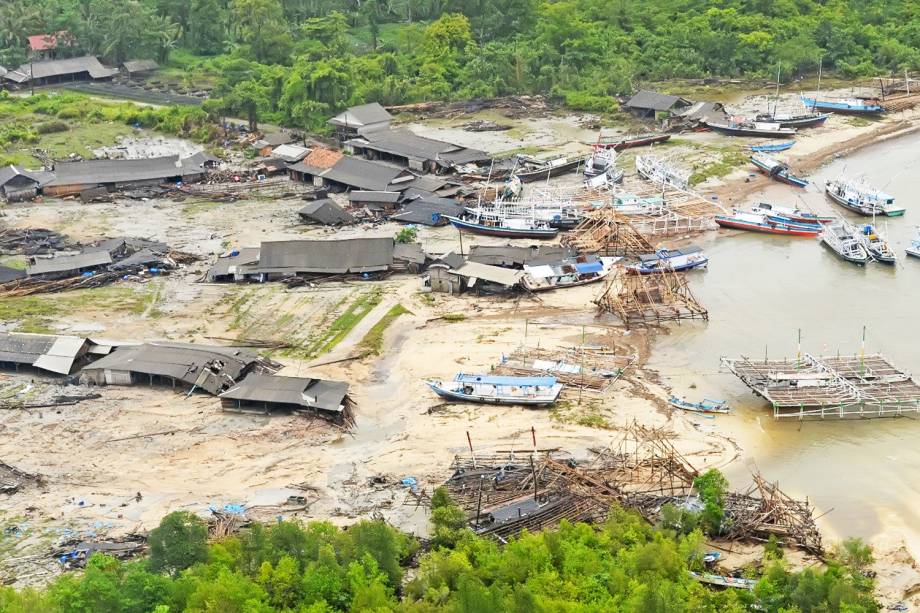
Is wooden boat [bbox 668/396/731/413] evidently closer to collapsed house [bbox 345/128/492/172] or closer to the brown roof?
collapsed house [bbox 345/128/492/172]

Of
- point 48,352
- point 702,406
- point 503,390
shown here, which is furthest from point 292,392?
A: point 702,406

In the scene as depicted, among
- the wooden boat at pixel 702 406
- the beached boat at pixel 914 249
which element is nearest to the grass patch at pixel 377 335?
the wooden boat at pixel 702 406

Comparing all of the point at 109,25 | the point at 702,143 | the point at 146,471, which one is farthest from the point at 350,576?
the point at 109,25

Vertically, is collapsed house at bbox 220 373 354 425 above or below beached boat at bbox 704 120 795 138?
below

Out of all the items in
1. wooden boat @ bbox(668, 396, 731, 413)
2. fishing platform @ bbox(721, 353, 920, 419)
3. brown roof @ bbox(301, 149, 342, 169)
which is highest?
brown roof @ bbox(301, 149, 342, 169)

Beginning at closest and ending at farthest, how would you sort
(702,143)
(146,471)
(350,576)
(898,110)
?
1. (350,576)
2. (146,471)
3. (702,143)
4. (898,110)

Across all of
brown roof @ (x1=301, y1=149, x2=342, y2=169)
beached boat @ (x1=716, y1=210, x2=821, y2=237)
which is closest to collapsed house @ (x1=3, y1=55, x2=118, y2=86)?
brown roof @ (x1=301, y1=149, x2=342, y2=169)

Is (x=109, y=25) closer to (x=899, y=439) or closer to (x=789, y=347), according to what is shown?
(x=789, y=347)
